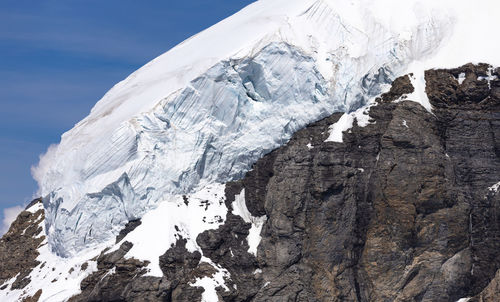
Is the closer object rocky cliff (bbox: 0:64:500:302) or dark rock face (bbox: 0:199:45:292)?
rocky cliff (bbox: 0:64:500:302)

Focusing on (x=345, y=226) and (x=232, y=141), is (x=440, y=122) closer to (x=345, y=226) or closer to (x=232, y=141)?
(x=345, y=226)

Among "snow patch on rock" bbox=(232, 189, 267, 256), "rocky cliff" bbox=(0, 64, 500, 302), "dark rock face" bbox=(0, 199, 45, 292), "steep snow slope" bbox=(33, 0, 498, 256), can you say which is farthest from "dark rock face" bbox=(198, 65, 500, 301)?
"dark rock face" bbox=(0, 199, 45, 292)

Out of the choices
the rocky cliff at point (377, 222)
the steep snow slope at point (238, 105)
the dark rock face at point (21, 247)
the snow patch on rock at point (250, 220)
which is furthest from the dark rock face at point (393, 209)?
the dark rock face at point (21, 247)

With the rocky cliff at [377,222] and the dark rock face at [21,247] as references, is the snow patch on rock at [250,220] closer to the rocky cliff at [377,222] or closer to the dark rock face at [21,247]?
the rocky cliff at [377,222]

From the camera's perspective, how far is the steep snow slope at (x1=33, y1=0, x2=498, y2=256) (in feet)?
210

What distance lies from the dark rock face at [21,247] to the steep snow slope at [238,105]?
5085 millimetres

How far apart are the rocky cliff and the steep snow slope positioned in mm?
2215

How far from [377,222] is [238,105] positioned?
12.2 metres

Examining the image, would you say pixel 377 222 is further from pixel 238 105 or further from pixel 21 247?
pixel 21 247

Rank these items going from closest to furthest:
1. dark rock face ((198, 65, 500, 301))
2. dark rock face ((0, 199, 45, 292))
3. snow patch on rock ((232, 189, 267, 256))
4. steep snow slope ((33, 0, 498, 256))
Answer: dark rock face ((198, 65, 500, 301)) → snow patch on rock ((232, 189, 267, 256)) → steep snow slope ((33, 0, 498, 256)) → dark rock face ((0, 199, 45, 292))

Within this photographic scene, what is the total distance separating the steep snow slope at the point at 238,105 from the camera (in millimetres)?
64062

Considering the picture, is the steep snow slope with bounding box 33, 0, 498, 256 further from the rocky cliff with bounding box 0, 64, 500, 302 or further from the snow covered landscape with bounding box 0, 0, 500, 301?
the rocky cliff with bounding box 0, 64, 500, 302

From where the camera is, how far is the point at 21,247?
72.8 meters

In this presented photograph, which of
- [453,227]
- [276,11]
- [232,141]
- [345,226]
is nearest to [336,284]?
[345,226]
